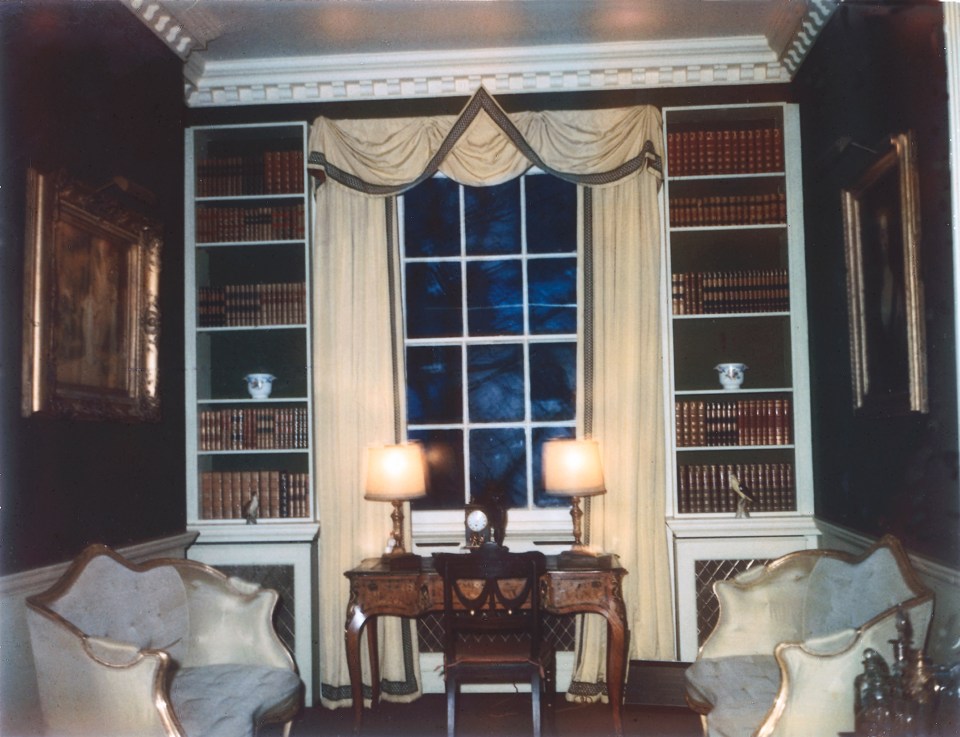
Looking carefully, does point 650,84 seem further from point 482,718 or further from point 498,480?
point 482,718

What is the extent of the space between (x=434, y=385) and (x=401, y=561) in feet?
3.62

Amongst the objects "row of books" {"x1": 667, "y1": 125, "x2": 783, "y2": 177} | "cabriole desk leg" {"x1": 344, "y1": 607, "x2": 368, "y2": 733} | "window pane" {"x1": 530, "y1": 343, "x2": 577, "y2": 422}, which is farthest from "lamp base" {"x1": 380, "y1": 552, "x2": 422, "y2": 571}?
"row of books" {"x1": 667, "y1": 125, "x2": 783, "y2": 177}

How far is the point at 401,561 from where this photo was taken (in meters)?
4.12

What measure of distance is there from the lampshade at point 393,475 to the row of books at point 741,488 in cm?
138

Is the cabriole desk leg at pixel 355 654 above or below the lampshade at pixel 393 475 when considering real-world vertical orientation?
below

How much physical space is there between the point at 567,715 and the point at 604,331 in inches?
74.9

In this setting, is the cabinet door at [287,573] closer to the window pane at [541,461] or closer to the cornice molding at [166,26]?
the window pane at [541,461]

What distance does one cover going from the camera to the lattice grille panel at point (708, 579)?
4.41 metres

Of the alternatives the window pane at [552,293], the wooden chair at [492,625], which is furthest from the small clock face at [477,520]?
the window pane at [552,293]

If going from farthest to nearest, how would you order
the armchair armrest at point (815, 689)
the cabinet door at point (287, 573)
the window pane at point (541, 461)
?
the window pane at point (541, 461) < the cabinet door at point (287, 573) < the armchair armrest at point (815, 689)

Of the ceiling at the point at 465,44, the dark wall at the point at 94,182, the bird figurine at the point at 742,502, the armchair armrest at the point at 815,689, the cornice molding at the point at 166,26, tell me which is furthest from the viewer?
the bird figurine at the point at 742,502

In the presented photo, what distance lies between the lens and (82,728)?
267cm

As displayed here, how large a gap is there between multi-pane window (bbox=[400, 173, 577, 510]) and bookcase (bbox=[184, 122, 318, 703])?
0.64 meters

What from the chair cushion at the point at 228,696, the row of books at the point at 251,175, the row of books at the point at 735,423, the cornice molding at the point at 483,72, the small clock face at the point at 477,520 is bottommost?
the chair cushion at the point at 228,696
